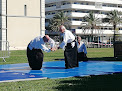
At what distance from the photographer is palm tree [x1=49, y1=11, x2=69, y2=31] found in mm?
96637

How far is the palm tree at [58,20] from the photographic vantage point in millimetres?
96637

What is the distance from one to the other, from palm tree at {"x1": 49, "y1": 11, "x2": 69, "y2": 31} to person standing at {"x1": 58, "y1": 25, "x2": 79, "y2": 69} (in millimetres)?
81592

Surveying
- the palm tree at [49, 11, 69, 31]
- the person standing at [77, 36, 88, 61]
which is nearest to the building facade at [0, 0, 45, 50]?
the person standing at [77, 36, 88, 61]

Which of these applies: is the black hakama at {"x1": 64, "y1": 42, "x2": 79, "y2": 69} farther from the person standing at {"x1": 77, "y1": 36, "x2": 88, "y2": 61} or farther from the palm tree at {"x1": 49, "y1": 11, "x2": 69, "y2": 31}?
the palm tree at {"x1": 49, "y1": 11, "x2": 69, "y2": 31}

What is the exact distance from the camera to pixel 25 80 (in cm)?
1024

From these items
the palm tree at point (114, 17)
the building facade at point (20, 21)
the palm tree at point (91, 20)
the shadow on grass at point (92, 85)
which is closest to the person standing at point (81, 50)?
the shadow on grass at point (92, 85)

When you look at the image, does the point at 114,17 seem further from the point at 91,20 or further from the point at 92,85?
the point at 92,85

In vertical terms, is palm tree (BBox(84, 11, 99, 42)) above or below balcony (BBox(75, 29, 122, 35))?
above

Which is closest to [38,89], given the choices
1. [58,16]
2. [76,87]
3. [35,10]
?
[76,87]

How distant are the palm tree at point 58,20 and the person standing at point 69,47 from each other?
8159 cm

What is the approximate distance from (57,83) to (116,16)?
90.5 m

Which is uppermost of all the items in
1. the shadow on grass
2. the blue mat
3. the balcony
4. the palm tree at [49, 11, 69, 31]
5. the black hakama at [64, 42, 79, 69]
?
the palm tree at [49, 11, 69, 31]

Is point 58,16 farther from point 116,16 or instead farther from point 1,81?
point 1,81

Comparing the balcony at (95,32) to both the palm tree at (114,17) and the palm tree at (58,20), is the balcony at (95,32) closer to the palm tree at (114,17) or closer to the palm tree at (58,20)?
the palm tree at (114,17)
